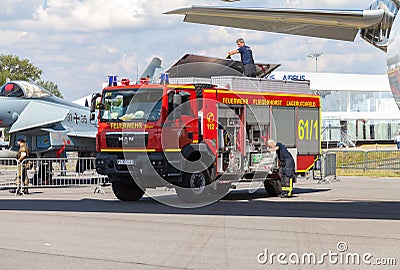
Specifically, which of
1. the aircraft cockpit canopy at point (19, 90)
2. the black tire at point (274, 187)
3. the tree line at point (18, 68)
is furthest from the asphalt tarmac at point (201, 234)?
the tree line at point (18, 68)

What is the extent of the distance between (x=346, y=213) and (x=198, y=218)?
10.7ft

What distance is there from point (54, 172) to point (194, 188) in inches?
324

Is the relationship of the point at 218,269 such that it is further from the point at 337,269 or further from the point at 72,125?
the point at 72,125

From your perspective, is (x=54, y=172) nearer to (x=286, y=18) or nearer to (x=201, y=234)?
(x=201, y=234)

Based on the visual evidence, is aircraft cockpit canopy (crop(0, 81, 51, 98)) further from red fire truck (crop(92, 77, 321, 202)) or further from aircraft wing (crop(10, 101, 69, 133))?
red fire truck (crop(92, 77, 321, 202))

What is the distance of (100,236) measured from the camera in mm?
10617

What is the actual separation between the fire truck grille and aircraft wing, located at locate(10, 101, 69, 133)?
783 cm

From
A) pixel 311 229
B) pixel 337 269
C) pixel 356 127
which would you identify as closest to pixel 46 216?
pixel 311 229

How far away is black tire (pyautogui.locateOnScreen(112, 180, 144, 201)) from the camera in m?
17.3

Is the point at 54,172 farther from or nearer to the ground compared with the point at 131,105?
nearer to the ground

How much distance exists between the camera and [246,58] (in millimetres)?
18500

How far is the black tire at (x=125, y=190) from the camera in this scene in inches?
681

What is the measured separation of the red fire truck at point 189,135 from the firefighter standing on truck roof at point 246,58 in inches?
19.0

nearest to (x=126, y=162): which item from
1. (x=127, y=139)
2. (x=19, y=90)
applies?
(x=127, y=139)
